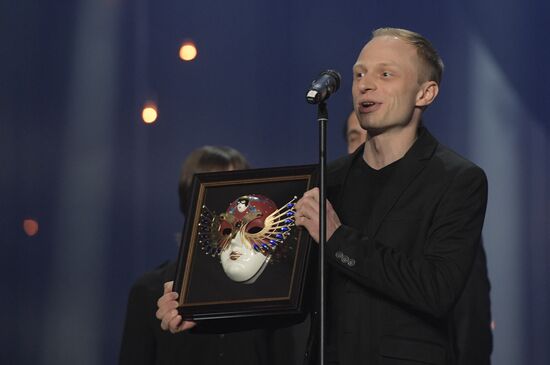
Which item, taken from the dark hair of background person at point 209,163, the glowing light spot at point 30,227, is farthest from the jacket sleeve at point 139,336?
the glowing light spot at point 30,227

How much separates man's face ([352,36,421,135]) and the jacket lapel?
0.26ft

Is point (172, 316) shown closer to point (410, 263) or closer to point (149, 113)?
point (410, 263)

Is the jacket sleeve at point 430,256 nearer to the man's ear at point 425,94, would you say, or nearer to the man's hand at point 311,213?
the man's hand at point 311,213

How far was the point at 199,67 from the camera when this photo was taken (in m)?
4.90

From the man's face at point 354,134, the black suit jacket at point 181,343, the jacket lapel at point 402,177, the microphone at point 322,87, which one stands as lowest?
the black suit jacket at point 181,343

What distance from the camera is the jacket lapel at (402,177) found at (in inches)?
102

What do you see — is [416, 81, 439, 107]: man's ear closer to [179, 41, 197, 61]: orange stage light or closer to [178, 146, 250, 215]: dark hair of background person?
[178, 146, 250, 215]: dark hair of background person

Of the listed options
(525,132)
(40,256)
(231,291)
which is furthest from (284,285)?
(40,256)

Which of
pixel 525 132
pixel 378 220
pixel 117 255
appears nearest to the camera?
pixel 378 220

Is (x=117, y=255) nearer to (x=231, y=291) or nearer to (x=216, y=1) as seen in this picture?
(x=216, y=1)

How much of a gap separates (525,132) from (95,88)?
1952mm

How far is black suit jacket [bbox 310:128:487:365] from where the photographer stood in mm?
2475

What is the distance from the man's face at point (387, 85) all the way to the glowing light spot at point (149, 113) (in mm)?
2244

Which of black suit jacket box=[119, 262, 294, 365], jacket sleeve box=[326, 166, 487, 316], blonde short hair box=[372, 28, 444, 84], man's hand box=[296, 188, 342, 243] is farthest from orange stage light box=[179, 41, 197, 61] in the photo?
jacket sleeve box=[326, 166, 487, 316]
